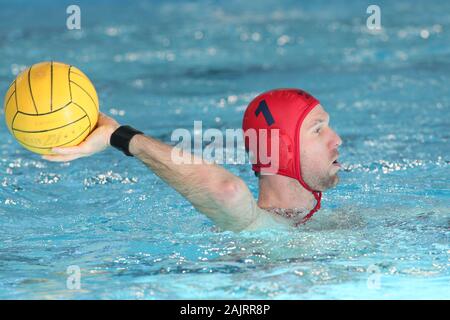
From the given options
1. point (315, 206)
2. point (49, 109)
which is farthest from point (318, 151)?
point (49, 109)

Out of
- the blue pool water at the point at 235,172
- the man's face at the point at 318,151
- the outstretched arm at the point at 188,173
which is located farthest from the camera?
the man's face at the point at 318,151

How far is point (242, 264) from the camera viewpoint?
12.1 ft

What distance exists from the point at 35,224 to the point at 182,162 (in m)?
1.68

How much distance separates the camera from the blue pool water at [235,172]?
11.9 feet

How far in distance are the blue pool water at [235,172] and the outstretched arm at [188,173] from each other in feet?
1.28

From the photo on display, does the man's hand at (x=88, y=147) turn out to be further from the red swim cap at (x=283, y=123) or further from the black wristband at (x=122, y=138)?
the red swim cap at (x=283, y=123)

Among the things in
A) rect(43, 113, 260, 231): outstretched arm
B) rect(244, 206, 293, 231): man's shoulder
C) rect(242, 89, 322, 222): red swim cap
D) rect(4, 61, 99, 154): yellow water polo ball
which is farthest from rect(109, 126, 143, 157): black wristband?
rect(242, 89, 322, 222): red swim cap

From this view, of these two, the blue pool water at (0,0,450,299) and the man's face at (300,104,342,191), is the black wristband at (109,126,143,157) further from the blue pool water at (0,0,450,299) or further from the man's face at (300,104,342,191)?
the man's face at (300,104,342,191)

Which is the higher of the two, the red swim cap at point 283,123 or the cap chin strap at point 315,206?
the red swim cap at point 283,123

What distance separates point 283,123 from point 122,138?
0.86 metres

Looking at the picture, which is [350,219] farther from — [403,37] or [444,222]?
[403,37]

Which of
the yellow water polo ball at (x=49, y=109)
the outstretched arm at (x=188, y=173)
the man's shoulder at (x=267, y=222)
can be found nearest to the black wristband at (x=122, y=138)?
the outstretched arm at (x=188, y=173)

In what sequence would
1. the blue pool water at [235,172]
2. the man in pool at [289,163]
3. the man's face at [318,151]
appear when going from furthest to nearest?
1. the man's face at [318,151]
2. the blue pool water at [235,172]
3. the man in pool at [289,163]

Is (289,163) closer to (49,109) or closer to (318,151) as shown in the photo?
(318,151)
